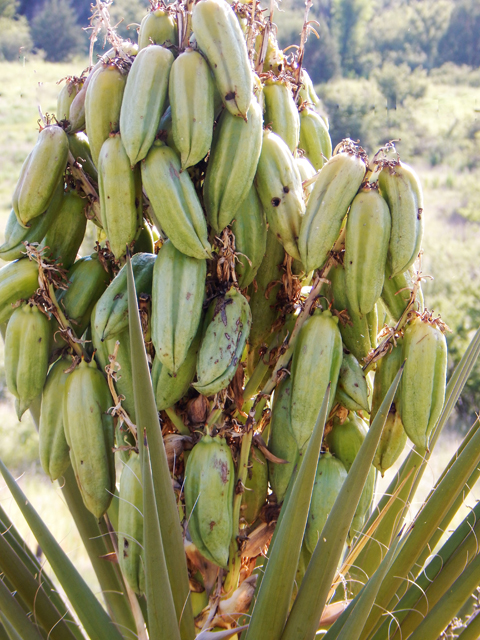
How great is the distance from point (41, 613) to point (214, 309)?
567 mm

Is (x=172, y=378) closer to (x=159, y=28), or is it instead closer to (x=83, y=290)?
(x=83, y=290)

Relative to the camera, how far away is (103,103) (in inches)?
32.3

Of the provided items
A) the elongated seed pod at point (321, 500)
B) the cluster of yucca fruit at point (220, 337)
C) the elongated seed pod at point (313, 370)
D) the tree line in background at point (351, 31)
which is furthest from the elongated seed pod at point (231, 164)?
the tree line in background at point (351, 31)

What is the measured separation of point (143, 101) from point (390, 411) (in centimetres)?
60

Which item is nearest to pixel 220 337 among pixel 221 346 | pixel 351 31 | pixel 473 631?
pixel 221 346

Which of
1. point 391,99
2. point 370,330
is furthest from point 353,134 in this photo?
point 370,330

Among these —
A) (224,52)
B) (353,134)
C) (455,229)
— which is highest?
(224,52)

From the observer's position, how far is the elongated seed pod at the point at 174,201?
0.79 m

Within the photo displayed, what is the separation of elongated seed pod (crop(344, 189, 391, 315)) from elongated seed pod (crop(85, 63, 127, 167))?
0.37 meters

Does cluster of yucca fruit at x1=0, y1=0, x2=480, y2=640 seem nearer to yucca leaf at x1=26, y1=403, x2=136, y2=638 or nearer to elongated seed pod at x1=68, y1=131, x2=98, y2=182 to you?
elongated seed pod at x1=68, y1=131, x2=98, y2=182

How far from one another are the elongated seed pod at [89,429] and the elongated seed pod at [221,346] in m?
0.17

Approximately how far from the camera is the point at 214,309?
85 cm

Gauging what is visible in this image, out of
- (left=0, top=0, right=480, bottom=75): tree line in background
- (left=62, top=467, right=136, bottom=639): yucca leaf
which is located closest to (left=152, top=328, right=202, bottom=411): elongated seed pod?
(left=62, top=467, right=136, bottom=639): yucca leaf

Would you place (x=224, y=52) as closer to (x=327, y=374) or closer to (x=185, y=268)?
(x=185, y=268)
